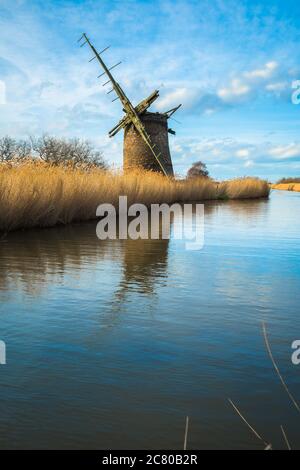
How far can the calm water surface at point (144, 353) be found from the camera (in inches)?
70.9

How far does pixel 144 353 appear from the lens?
259 cm

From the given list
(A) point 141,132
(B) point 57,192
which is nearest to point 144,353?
(B) point 57,192

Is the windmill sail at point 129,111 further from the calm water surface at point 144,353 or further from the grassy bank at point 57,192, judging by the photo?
the calm water surface at point 144,353

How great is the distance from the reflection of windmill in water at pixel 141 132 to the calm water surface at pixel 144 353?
18225 mm

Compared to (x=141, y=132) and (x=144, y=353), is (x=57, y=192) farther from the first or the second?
(x=141, y=132)

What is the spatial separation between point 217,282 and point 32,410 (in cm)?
286

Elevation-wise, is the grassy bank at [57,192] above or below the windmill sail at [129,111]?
below

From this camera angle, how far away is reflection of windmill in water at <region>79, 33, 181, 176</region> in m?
23.0

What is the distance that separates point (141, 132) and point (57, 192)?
45.3 ft

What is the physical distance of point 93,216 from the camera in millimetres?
11633

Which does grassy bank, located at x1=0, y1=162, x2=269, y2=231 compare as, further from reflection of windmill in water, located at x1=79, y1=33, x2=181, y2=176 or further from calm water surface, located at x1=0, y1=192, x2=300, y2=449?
reflection of windmill in water, located at x1=79, y1=33, x2=181, y2=176

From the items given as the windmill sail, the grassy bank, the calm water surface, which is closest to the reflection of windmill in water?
the windmill sail

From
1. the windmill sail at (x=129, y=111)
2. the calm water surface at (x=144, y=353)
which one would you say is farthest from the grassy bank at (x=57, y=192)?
the windmill sail at (x=129, y=111)

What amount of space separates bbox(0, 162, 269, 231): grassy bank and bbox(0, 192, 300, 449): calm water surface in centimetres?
314
